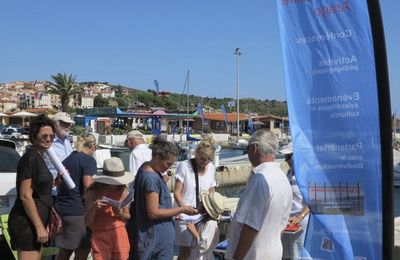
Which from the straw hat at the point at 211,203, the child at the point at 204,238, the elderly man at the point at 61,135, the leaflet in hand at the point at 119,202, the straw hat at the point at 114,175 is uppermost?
the elderly man at the point at 61,135

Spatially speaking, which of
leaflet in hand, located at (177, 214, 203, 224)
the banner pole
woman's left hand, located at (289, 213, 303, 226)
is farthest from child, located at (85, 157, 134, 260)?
the banner pole

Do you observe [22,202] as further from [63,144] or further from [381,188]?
[381,188]

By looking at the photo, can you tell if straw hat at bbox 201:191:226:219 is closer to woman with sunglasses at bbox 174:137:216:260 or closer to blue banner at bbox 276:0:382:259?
Answer: woman with sunglasses at bbox 174:137:216:260

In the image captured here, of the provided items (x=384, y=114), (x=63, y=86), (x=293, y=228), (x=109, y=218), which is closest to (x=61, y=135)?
(x=109, y=218)

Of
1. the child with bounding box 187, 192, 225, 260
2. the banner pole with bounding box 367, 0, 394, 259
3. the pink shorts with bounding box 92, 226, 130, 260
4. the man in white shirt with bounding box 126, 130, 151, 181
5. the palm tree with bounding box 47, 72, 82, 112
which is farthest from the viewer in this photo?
the palm tree with bounding box 47, 72, 82, 112

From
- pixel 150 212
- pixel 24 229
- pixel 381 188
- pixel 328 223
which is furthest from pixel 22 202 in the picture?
pixel 381 188

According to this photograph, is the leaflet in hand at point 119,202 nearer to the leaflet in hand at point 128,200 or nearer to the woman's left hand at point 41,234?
the leaflet in hand at point 128,200

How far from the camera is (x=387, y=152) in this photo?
10.0 ft

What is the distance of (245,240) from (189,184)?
1908 millimetres

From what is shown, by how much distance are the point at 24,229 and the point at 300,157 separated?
2.40m

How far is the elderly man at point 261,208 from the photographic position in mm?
3664

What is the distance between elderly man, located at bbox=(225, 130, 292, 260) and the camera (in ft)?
12.0

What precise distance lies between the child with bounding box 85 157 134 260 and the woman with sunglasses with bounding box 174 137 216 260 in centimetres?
93

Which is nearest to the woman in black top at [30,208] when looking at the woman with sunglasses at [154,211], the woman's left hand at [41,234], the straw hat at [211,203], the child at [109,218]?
the woman's left hand at [41,234]
